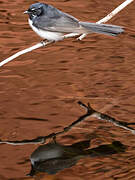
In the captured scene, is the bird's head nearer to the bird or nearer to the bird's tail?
Result: the bird

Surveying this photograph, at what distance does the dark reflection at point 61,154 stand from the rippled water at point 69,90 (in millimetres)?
77

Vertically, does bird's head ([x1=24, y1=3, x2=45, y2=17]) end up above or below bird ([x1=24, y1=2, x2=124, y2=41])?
above

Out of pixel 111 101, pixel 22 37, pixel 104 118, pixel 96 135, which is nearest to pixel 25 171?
pixel 96 135

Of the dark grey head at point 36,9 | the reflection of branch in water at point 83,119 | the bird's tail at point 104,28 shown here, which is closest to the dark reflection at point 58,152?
the reflection of branch in water at point 83,119

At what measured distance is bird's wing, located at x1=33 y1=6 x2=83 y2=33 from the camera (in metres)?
6.89

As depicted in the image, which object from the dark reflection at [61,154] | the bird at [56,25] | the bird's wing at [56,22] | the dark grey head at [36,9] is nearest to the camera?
the dark reflection at [61,154]

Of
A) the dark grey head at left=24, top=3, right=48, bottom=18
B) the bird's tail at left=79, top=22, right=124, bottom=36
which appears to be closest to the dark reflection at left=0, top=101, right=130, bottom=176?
the bird's tail at left=79, top=22, right=124, bottom=36

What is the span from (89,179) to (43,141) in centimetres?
97

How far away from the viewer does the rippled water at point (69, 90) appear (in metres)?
6.54

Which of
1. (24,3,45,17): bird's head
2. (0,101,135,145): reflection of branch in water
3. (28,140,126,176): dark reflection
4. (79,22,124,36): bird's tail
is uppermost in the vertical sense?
(24,3,45,17): bird's head

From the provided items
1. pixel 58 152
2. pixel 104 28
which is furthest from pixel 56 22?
pixel 58 152

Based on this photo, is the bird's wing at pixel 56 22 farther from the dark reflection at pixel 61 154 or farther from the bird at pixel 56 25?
the dark reflection at pixel 61 154

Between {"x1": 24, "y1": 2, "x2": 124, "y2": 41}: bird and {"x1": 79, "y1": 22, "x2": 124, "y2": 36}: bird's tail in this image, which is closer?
{"x1": 79, "y1": 22, "x2": 124, "y2": 36}: bird's tail

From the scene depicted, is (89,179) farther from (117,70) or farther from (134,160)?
(117,70)
